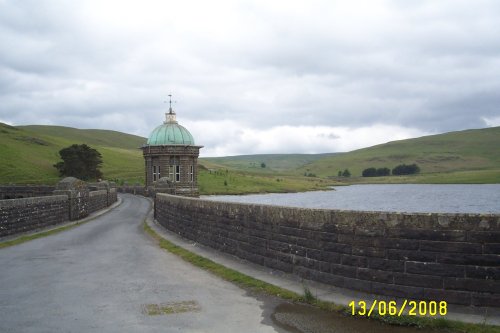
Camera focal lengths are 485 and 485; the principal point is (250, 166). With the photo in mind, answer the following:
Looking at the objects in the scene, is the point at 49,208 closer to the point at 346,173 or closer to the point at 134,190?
the point at 134,190

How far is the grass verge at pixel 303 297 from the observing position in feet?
21.0

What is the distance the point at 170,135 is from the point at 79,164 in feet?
88.4

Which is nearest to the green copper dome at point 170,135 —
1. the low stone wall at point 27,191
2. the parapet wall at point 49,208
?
the low stone wall at point 27,191

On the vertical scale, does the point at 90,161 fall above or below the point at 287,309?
above

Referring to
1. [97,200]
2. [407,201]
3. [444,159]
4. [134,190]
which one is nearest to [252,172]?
[444,159]

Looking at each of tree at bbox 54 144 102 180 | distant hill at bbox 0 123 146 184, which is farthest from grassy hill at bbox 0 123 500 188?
tree at bbox 54 144 102 180

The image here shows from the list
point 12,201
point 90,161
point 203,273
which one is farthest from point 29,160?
point 203,273

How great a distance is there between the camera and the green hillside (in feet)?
410

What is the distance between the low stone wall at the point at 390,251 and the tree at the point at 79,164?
67.9m

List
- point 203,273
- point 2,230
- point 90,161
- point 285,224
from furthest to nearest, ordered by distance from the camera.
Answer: point 90,161 < point 2,230 < point 203,273 < point 285,224

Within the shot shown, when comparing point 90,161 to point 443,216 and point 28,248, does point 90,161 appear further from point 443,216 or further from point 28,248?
point 443,216

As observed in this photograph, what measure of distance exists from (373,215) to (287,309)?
208cm

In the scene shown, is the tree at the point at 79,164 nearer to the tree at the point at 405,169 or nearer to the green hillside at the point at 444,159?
the green hillside at the point at 444,159

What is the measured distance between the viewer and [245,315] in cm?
768
